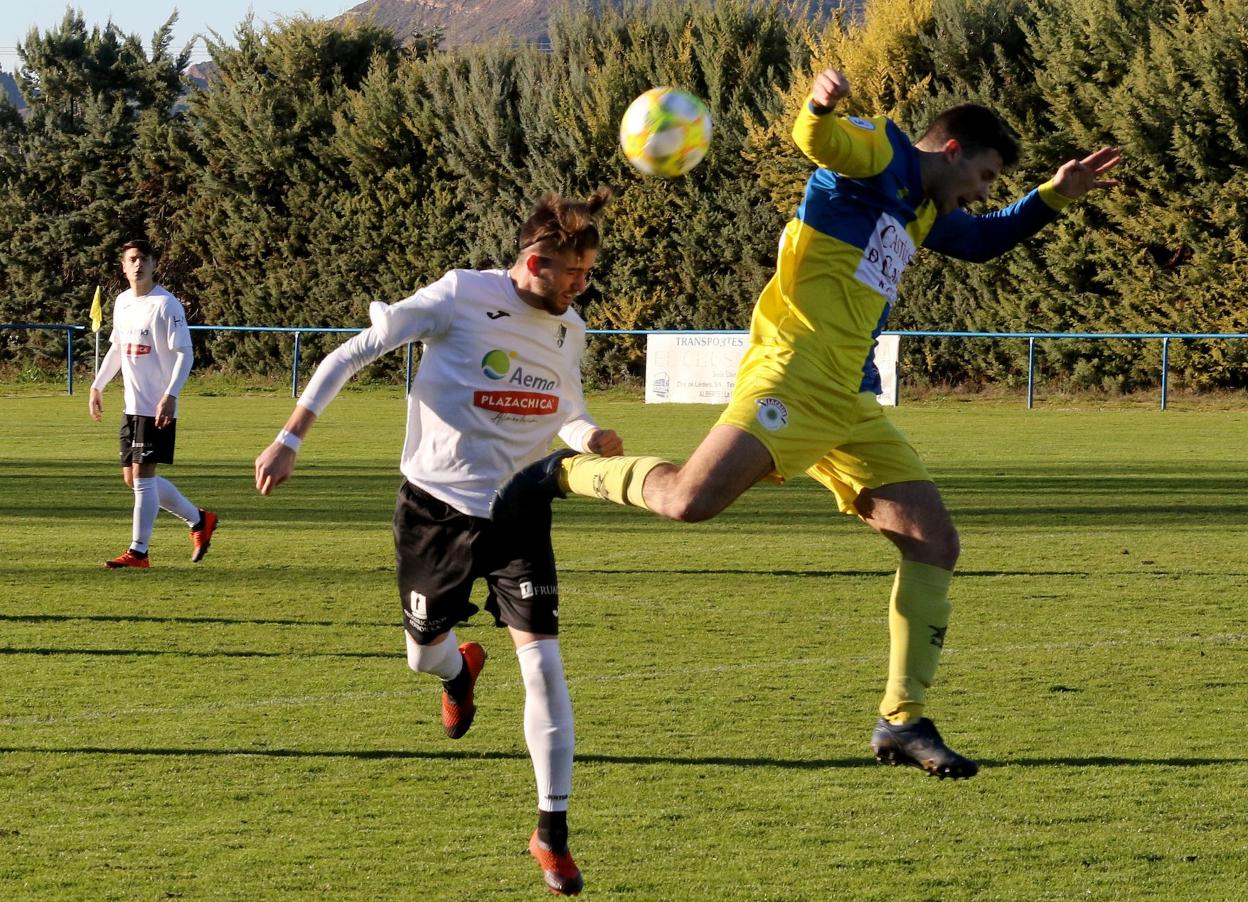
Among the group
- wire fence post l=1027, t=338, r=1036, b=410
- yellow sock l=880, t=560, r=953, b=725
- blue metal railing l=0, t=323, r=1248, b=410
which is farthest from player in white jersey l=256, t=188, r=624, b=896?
wire fence post l=1027, t=338, r=1036, b=410

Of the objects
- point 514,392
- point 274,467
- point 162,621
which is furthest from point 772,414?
point 162,621

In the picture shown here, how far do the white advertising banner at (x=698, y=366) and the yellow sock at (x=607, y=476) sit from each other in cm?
2171

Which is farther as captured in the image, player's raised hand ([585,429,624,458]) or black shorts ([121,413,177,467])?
black shorts ([121,413,177,467])

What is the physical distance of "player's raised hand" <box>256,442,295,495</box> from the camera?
208 inches

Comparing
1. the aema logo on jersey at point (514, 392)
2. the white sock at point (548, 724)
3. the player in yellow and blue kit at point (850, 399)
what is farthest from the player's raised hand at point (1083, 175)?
the white sock at point (548, 724)

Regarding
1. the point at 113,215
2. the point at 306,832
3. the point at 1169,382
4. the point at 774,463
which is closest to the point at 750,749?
the point at 774,463

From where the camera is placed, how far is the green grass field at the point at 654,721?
515cm

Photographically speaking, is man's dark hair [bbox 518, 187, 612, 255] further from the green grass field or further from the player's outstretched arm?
the green grass field

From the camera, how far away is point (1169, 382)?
88.8 feet

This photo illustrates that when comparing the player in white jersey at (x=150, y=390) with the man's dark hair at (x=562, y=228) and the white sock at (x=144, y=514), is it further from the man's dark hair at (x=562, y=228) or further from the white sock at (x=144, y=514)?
the man's dark hair at (x=562, y=228)

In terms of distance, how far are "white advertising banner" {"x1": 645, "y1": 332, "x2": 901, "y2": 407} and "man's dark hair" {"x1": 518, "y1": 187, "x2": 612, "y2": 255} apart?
22155 millimetres

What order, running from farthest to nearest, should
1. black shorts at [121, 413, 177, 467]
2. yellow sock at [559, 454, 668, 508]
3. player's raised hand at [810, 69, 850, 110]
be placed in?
black shorts at [121, 413, 177, 467] → yellow sock at [559, 454, 668, 508] → player's raised hand at [810, 69, 850, 110]

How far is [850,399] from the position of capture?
591 centimetres

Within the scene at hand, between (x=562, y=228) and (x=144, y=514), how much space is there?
6.70 meters
